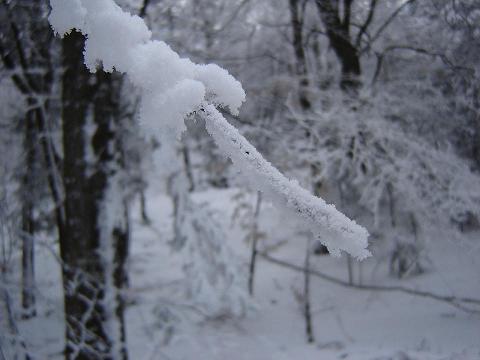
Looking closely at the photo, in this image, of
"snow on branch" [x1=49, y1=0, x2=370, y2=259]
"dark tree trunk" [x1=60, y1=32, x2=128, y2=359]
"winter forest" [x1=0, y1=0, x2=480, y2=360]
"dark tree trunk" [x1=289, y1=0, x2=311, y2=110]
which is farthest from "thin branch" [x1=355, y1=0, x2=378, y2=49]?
"snow on branch" [x1=49, y1=0, x2=370, y2=259]

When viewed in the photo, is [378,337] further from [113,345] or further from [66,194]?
[66,194]

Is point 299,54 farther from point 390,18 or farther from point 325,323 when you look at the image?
point 325,323

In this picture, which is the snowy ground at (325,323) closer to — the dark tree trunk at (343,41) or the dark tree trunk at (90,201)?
the dark tree trunk at (90,201)

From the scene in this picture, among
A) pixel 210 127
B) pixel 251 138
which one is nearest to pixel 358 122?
pixel 251 138

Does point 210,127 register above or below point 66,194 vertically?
above

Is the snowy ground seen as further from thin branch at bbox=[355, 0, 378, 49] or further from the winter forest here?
thin branch at bbox=[355, 0, 378, 49]
